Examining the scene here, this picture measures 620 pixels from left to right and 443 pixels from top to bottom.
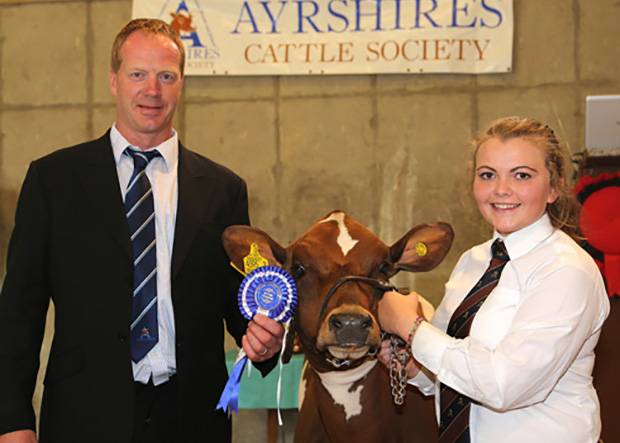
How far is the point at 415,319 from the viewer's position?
6.37ft

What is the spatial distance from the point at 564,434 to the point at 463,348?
0.27 m

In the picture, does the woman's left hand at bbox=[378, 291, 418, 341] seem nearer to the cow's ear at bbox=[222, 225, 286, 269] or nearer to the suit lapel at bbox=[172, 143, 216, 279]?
the cow's ear at bbox=[222, 225, 286, 269]

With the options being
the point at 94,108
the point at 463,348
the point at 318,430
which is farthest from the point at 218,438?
the point at 94,108

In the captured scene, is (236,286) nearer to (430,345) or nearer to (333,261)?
(333,261)

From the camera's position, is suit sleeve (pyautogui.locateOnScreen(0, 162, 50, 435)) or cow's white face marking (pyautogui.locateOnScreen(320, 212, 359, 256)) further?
cow's white face marking (pyautogui.locateOnScreen(320, 212, 359, 256))

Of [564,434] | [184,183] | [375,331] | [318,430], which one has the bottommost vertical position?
[318,430]

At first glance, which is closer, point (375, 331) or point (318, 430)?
point (375, 331)

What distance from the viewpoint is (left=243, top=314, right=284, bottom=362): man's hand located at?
7.04 feet

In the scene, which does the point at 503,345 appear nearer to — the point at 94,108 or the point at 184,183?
the point at 184,183

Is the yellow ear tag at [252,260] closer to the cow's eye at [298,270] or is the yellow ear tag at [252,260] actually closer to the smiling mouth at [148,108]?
the cow's eye at [298,270]

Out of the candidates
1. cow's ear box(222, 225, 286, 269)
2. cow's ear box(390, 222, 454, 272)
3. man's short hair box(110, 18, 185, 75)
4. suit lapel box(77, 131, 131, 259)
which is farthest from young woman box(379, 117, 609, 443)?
man's short hair box(110, 18, 185, 75)

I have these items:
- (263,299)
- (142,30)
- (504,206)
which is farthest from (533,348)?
(142,30)

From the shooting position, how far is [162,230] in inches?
90.4

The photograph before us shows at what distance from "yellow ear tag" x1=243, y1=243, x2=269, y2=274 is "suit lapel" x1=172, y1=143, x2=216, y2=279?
0.54ft
